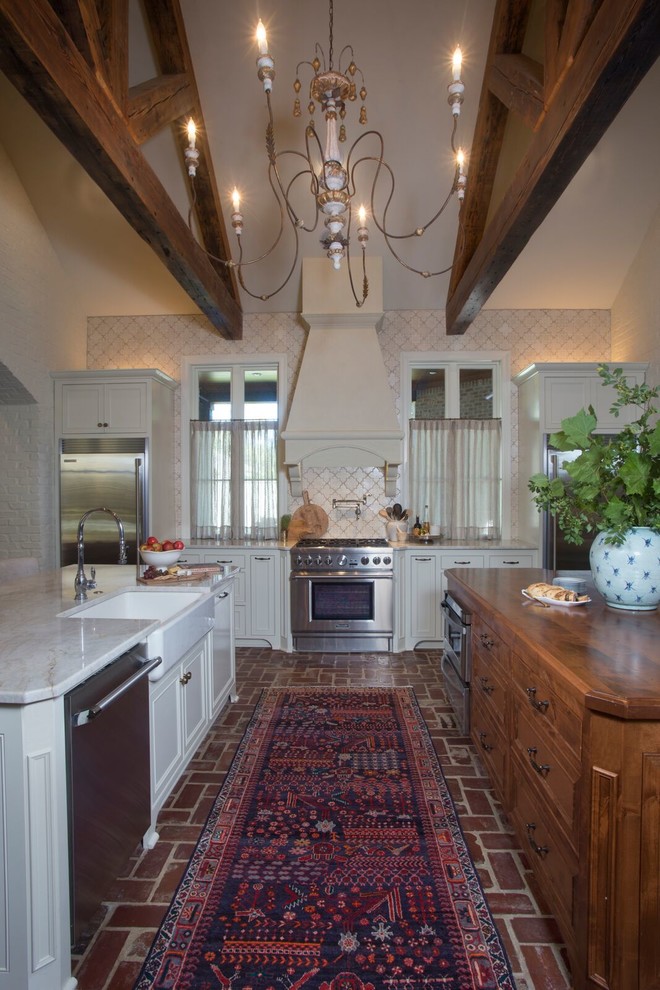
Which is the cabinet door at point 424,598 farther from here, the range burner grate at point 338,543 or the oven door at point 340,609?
the range burner grate at point 338,543

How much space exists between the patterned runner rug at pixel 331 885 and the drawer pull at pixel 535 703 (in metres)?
0.74

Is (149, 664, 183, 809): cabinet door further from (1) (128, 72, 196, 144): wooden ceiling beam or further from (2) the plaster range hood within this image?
(1) (128, 72, 196, 144): wooden ceiling beam

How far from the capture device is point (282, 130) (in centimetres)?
414

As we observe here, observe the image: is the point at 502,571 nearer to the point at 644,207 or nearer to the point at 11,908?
the point at 11,908

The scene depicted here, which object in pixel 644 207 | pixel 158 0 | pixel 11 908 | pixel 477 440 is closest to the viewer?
pixel 11 908

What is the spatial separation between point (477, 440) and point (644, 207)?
2429 millimetres

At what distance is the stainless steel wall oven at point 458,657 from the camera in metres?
2.77

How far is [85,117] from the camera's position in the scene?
234 cm

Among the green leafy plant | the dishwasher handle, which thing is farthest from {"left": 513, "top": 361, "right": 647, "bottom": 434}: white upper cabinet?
the dishwasher handle

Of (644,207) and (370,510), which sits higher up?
(644,207)

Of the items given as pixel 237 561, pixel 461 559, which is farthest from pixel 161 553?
pixel 461 559

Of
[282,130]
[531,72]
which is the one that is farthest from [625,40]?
[282,130]

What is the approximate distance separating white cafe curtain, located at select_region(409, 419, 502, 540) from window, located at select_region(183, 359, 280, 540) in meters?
1.49

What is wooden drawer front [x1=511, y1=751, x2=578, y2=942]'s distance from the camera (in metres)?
1.46
